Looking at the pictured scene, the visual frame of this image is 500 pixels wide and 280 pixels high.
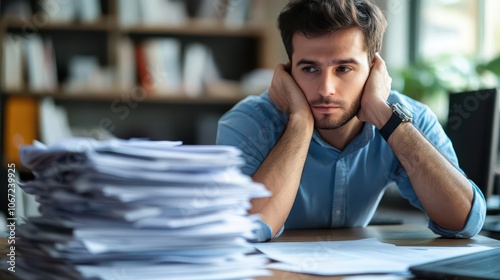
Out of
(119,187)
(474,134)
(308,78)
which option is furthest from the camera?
(474,134)

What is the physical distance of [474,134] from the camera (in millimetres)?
2027

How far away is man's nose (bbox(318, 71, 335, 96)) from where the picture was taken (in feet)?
5.15

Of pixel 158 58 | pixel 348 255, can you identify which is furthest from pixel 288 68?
pixel 158 58

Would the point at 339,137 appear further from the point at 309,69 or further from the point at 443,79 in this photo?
the point at 443,79

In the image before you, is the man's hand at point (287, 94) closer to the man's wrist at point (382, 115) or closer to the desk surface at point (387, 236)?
the man's wrist at point (382, 115)

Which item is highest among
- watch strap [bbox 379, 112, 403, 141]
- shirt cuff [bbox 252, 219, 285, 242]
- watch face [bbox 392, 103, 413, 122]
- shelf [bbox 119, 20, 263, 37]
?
shelf [bbox 119, 20, 263, 37]

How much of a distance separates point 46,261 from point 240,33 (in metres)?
3.52

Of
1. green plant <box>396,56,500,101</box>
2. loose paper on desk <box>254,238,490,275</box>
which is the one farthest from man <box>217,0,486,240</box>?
green plant <box>396,56,500,101</box>

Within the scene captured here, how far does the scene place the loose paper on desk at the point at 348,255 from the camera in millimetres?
983

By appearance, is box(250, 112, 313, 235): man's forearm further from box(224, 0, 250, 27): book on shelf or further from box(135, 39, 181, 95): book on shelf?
box(224, 0, 250, 27): book on shelf

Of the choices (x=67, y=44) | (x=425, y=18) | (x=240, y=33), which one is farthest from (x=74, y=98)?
(x=425, y=18)

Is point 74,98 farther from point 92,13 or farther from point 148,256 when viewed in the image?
point 148,256

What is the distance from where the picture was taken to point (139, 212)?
0.80 meters

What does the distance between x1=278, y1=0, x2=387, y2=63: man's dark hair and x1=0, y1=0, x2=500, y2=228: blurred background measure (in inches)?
85.0
